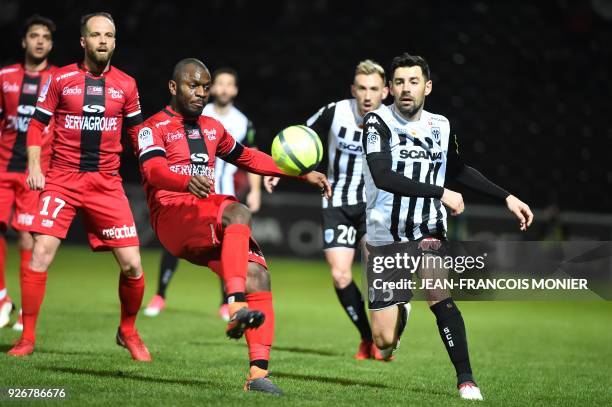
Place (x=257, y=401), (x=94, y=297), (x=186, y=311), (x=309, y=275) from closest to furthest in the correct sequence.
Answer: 1. (x=257, y=401)
2. (x=186, y=311)
3. (x=94, y=297)
4. (x=309, y=275)

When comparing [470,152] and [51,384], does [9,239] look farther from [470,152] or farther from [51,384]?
[51,384]

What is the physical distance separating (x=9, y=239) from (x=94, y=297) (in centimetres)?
813

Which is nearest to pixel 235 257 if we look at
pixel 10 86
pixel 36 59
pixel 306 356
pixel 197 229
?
pixel 197 229

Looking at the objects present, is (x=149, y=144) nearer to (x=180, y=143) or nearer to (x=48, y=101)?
(x=180, y=143)

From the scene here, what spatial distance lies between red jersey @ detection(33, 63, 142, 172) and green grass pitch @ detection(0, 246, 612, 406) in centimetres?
141

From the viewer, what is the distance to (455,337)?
563cm

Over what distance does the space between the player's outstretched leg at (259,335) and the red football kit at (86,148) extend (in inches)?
60.1

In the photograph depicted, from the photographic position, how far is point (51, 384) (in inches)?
218

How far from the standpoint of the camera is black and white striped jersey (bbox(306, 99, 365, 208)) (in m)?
7.91

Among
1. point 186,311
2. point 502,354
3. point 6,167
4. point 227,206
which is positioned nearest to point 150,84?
point 186,311

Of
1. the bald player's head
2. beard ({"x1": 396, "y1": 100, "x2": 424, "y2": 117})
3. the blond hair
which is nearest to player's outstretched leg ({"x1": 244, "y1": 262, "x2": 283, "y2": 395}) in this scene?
the bald player's head

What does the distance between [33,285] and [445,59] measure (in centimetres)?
1328

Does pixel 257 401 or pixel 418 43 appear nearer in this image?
pixel 257 401

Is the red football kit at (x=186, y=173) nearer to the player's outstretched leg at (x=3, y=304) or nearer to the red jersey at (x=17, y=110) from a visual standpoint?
the red jersey at (x=17, y=110)
